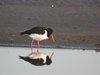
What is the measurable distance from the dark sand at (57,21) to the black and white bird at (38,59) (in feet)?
1.87

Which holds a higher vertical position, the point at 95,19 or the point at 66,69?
the point at 95,19

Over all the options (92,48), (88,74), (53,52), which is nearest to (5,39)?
(53,52)

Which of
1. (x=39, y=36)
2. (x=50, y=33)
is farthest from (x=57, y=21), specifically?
(x=39, y=36)

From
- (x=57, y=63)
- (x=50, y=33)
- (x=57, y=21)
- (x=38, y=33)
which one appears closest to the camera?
(x=57, y=63)

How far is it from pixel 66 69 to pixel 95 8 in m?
2.95

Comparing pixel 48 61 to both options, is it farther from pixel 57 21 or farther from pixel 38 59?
pixel 57 21

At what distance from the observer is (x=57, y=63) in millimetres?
5445

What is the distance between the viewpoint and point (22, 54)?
5.64 m

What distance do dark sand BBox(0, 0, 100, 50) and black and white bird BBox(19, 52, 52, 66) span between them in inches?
22.5

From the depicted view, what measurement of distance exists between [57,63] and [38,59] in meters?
0.27

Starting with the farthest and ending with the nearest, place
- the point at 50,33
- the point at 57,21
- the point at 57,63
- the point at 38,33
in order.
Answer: the point at 57,21
the point at 50,33
the point at 38,33
the point at 57,63

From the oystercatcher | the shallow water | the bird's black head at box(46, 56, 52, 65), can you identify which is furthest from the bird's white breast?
the bird's black head at box(46, 56, 52, 65)

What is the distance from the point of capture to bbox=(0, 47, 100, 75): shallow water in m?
5.11

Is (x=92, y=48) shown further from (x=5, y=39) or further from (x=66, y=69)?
(x=5, y=39)
